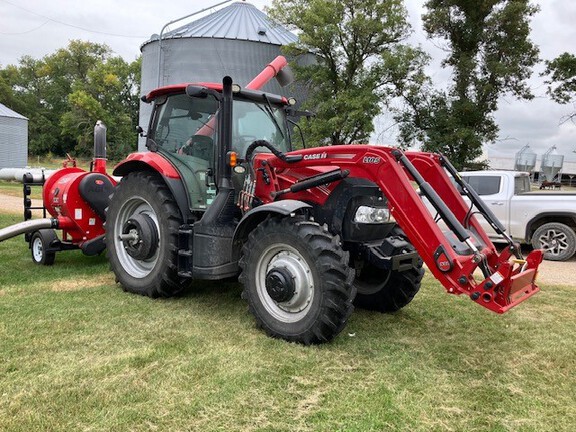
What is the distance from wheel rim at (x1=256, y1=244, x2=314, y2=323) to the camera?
404 cm

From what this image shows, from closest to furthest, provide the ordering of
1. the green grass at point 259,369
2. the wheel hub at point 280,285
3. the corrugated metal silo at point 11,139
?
the green grass at point 259,369
the wheel hub at point 280,285
the corrugated metal silo at point 11,139

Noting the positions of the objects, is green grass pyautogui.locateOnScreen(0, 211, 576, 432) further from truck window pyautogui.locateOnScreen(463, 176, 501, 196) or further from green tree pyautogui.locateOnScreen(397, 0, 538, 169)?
green tree pyautogui.locateOnScreen(397, 0, 538, 169)

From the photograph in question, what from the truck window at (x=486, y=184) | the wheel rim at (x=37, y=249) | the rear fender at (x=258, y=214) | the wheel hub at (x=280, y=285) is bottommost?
the wheel rim at (x=37, y=249)

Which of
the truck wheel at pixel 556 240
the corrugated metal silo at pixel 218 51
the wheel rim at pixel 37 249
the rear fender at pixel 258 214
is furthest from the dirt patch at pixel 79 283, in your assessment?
the corrugated metal silo at pixel 218 51

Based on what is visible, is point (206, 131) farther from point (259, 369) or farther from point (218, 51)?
point (218, 51)

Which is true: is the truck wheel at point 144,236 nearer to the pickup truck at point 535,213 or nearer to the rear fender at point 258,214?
the rear fender at point 258,214

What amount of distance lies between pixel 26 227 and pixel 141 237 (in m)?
2.07

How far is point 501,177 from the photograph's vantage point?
32.5 feet

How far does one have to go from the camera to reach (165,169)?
203 inches

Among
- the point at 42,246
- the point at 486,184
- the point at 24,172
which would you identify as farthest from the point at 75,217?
the point at 486,184

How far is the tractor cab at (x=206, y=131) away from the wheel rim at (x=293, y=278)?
3.20 feet

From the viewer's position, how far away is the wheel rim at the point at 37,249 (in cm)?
683

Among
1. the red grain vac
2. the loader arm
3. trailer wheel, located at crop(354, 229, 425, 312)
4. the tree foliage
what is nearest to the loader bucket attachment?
the loader arm

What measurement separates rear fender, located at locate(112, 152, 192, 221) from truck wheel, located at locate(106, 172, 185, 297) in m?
0.10
